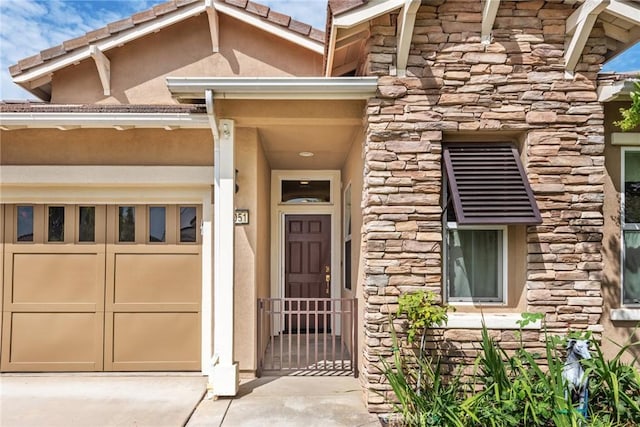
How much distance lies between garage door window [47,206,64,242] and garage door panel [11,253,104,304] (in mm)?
218

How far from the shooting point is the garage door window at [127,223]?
5566mm

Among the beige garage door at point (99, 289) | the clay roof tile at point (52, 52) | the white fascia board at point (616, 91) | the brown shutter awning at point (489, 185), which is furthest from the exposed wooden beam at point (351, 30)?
the clay roof tile at point (52, 52)

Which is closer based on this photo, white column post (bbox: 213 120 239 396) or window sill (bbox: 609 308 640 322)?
window sill (bbox: 609 308 640 322)

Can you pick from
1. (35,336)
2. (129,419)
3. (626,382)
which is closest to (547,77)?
(626,382)

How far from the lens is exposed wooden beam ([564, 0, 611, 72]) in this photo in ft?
13.0

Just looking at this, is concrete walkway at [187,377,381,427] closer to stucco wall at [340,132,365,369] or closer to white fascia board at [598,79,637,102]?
stucco wall at [340,132,365,369]

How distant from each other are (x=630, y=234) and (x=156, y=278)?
544 cm

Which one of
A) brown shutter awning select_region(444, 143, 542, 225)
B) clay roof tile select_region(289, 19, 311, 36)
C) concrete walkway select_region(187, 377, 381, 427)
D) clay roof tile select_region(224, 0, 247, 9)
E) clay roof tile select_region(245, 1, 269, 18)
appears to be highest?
clay roof tile select_region(224, 0, 247, 9)

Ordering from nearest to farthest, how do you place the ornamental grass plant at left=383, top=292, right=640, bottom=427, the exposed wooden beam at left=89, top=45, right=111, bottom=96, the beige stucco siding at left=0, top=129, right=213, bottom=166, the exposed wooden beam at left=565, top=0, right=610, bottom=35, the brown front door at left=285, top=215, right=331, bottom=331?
the ornamental grass plant at left=383, top=292, right=640, bottom=427, the exposed wooden beam at left=565, top=0, right=610, bottom=35, the beige stucco siding at left=0, top=129, right=213, bottom=166, the exposed wooden beam at left=89, top=45, right=111, bottom=96, the brown front door at left=285, top=215, right=331, bottom=331

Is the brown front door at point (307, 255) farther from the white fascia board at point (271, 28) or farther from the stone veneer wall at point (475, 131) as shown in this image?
the stone veneer wall at point (475, 131)

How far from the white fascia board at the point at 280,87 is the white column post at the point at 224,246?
469 mm

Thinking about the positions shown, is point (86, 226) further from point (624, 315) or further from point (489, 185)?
point (624, 315)

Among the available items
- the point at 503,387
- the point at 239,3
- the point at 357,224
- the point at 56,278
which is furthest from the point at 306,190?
the point at 503,387

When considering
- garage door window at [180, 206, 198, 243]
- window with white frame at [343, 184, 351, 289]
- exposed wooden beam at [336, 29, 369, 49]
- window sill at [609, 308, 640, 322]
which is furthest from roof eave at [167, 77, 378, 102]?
window sill at [609, 308, 640, 322]
